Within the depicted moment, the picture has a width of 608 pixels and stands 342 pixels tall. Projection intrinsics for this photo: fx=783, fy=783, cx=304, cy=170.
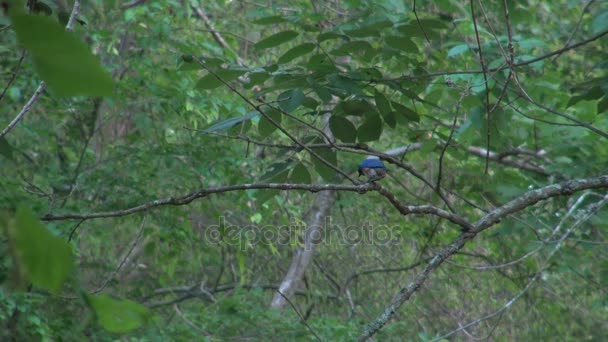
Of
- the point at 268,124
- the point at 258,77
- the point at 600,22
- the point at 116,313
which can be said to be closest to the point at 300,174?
the point at 268,124

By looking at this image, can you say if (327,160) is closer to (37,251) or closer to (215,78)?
(215,78)

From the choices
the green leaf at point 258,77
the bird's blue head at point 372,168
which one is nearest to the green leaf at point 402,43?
the green leaf at point 258,77

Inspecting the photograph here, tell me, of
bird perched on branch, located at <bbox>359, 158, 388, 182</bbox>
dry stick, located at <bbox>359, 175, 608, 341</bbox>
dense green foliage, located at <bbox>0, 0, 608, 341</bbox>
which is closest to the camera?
dry stick, located at <bbox>359, 175, 608, 341</bbox>

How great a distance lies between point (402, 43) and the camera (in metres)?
2.08

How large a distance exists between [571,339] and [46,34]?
661cm

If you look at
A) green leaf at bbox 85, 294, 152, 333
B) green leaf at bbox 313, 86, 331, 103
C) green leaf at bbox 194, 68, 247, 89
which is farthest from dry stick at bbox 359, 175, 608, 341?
green leaf at bbox 85, 294, 152, 333

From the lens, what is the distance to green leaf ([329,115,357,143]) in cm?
211

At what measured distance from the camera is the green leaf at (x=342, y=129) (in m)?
2.11

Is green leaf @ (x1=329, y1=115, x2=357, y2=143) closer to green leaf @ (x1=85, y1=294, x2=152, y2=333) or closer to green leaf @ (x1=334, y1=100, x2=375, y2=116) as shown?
green leaf @ (x1=334, y1=100, x2=375, y2=116)

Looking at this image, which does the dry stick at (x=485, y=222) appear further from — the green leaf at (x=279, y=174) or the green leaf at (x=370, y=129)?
the green leaf at (x=279, y=174)

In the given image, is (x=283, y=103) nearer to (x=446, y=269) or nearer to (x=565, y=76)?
(x=565, y=76)

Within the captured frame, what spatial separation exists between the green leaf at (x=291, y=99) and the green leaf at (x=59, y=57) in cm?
169

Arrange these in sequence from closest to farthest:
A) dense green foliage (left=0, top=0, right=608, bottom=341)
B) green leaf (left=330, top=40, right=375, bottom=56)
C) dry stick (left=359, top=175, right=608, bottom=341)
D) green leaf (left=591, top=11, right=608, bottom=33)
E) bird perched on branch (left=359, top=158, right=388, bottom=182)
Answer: dry stick (left=359, top=175, right=608, bottom=341) → bird perched on branch (left=359, top=158, right=388, bottom=182) → dense green foliage (left=0, top=0, right=608, bottom=341) → green leaf (left=330, top=40, right=375, bottom=56) → green leaf (left=591, top=11, right=608, bottom=33)

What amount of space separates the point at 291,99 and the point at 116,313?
169 cm
